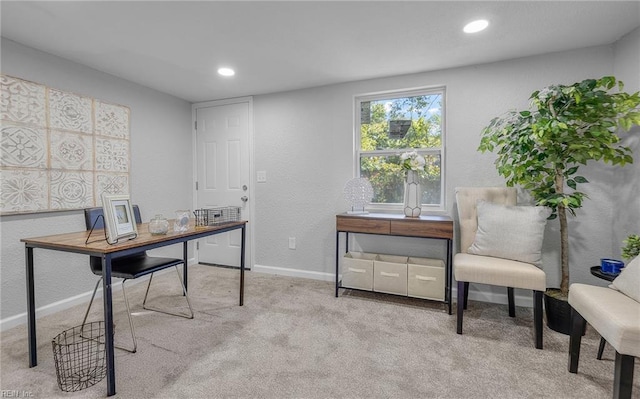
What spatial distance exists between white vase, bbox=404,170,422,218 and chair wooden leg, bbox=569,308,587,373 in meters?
1.28

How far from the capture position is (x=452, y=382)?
158 centimetres

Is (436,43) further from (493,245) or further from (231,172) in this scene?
(231,172)

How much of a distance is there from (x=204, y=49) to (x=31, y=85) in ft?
4.59

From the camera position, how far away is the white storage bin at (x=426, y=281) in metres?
2.47

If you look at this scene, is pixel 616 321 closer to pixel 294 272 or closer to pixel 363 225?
pixel 363 225

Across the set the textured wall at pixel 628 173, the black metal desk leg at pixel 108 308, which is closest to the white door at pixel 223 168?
the black metal desk leg at pixel 108 308

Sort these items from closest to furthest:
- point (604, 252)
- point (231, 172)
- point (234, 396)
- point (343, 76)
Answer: point (234, 396), point (604, 252), point (343, 76), point (231, 172)

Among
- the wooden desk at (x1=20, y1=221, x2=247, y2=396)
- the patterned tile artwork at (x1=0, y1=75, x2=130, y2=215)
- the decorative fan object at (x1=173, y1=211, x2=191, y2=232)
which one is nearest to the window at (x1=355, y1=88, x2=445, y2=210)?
the decorative fan object at (x1=173, y1=211, x2=191, y2=232)

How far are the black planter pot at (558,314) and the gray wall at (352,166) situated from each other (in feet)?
1.64

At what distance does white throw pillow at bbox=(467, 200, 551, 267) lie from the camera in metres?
2.11

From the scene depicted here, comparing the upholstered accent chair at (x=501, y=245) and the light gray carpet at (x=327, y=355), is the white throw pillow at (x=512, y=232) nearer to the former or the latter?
the upholstered accent chair at (x=501, y=245)

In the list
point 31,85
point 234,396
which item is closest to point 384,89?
point 234,396

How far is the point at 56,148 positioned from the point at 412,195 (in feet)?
10.3

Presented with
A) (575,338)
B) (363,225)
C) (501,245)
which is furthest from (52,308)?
(575,338)
